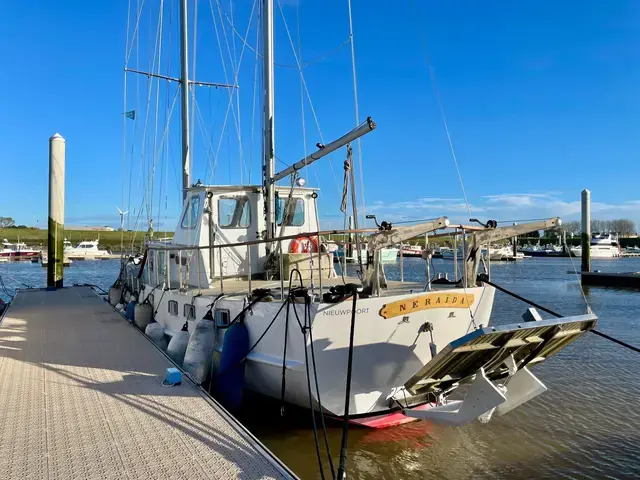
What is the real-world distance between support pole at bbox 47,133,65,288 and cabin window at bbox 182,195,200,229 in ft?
40.6

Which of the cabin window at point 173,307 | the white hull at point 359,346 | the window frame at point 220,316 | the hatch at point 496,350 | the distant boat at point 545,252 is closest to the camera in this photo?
the hatch at point 496,350

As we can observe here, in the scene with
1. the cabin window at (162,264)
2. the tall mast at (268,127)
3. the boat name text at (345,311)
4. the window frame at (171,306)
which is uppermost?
the tall mast at (268,127)

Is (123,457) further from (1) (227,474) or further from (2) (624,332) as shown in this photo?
(2) (624,332)

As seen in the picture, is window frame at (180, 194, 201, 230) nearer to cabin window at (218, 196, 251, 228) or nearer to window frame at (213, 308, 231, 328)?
cabin window at (218, 196, 251, 228)

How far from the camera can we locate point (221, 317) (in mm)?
8297

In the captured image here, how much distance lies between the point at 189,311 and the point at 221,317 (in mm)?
1388

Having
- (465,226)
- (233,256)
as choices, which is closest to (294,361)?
(465,226)

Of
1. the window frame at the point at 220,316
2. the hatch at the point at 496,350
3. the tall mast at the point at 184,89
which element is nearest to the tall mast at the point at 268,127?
the window frame at the point at 220,316

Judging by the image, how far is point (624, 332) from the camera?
1694 cm

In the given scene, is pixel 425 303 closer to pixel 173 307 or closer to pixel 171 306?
pixel 173 307

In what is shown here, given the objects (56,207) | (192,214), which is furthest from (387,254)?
(56,207)

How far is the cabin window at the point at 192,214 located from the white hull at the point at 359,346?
391cm

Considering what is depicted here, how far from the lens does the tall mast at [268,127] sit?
32.2 ft

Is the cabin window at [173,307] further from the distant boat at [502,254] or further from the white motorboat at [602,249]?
the white motorboat at [602,249]
